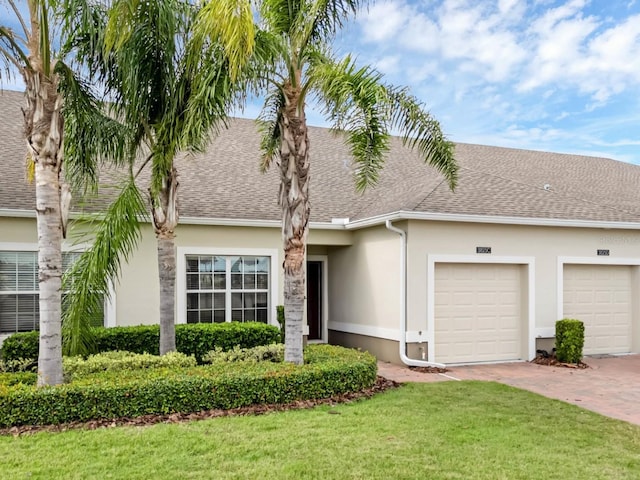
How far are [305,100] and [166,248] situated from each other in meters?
3.47

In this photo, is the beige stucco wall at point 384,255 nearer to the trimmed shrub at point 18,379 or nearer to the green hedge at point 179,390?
the green hedge at point 179,390

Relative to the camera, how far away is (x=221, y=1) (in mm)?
6844

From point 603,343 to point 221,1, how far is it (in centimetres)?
1148

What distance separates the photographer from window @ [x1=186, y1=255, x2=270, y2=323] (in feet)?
39.3

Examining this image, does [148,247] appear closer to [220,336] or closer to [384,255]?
[220,336]

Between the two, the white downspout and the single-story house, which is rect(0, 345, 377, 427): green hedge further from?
the single-story house

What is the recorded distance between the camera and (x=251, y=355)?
383 inches

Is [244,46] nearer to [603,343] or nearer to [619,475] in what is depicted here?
[619,475]

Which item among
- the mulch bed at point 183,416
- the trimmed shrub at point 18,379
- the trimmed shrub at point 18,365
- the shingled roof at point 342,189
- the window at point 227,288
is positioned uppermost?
the shingled roof at point 342,189

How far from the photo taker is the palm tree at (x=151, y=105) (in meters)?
8.05

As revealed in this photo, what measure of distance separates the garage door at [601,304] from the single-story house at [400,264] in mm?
34

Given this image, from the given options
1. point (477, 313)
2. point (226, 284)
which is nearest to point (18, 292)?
point (226, 284)

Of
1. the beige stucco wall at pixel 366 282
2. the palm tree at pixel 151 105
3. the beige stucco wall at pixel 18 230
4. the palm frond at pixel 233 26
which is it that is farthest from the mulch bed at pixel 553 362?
the beige stucco wall at pixel 18 230

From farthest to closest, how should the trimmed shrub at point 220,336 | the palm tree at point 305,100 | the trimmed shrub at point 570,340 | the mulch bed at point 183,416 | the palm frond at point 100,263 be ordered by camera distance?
the trimmed shrub at point 570,340
the trimmed shrub at point 220,336
the palm frond at point 100,263
the palm tree at point 305,100
the mulch bed at point 183,416
